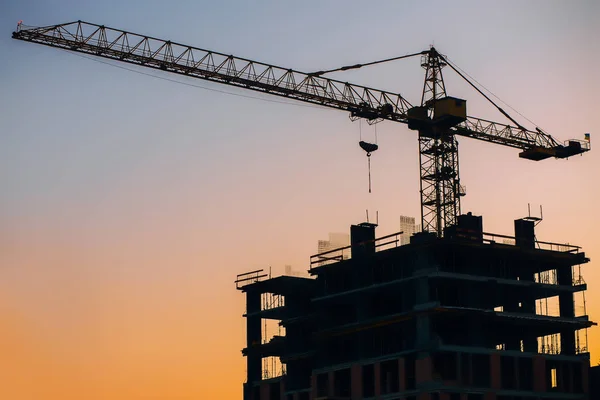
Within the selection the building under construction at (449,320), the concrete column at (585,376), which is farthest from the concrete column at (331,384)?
the concrete column at (585,376)

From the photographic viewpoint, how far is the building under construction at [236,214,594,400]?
180 m

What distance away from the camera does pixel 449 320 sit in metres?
183

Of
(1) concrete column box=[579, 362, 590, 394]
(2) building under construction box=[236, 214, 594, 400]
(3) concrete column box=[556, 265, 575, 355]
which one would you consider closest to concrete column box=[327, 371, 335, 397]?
(2) building under construction box=[236, 214, 594, 400]

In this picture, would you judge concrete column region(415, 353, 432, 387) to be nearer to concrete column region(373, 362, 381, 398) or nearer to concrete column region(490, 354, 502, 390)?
concrete column region(373, 362, 381, 398)

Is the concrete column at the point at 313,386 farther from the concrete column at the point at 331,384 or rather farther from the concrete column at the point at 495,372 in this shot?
the concrete column at the point at 495,372

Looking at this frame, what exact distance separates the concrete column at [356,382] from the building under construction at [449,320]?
13cm

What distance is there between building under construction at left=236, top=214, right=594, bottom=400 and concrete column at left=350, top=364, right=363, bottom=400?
13cm

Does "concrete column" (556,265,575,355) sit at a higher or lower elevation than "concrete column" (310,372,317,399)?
higher

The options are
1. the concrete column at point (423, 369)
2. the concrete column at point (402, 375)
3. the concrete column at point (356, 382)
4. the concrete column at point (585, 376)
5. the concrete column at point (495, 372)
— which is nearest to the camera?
the concrete column at point (423, 369)

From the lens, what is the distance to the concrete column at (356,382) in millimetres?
185125

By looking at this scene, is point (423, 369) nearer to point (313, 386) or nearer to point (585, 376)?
A: point (313, 386)

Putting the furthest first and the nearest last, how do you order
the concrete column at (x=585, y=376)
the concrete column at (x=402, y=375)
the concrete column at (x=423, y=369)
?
the concrete column at (x=585, y=376), the concrete column at (x=402, y=375), the concrete column at (x=423, y=369)

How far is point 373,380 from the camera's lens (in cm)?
18450

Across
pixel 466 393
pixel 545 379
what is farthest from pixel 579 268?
pixel 466 393
